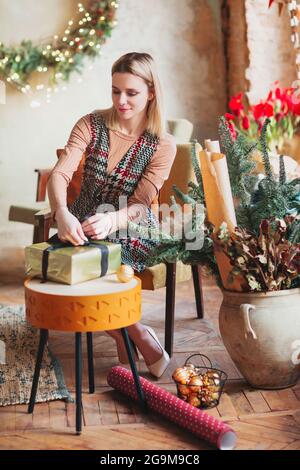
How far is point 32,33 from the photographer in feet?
17.8

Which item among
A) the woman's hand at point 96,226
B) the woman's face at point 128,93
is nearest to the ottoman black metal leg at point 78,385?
the woman's hand at point 96,226

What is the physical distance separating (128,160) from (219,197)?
51 cm

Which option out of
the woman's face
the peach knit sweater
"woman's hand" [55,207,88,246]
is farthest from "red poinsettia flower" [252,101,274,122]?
"woman's hand" [55,207,88,246]

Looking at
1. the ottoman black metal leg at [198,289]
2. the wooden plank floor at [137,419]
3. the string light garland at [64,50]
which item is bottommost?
the wooden plank floor at [137,419]

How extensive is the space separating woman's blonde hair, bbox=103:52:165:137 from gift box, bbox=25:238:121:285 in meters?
0.70

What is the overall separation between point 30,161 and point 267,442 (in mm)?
3719

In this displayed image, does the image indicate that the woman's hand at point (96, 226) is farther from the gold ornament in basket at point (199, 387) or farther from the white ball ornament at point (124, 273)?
the gold ornament in basket at point (199, 387)

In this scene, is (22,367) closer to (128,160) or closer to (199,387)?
(199,387)

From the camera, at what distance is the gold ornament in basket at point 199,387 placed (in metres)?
2.68

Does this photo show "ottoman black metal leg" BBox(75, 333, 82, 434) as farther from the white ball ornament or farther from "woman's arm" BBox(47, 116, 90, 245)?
"woman's arm" BBox(47, 116, 90, 245)

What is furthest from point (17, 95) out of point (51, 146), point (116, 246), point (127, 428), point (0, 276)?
point (127, 428)

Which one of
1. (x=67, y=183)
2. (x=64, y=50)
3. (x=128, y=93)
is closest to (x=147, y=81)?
(x=128, y=93)

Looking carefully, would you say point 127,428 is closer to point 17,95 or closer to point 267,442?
point 267,442

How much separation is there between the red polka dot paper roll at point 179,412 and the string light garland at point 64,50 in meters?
3.17
